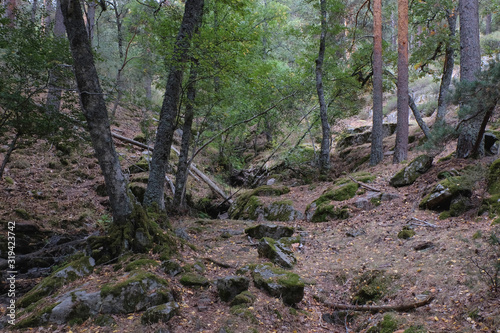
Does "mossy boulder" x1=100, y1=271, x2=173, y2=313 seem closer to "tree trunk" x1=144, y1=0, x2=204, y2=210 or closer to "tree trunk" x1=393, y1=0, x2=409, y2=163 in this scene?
"tree trunk" x1=144, y1=0, x2=204, y2=210

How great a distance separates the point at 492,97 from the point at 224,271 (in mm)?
5097

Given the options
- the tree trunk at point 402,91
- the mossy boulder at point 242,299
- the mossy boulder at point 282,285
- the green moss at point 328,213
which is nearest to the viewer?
the mossy boulder at point 242,299

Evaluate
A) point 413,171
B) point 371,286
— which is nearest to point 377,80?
point 413,171

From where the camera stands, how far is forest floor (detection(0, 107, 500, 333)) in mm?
3455

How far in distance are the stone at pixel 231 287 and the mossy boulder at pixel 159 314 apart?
761mm

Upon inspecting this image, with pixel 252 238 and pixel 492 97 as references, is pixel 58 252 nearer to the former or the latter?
pixel 252 238

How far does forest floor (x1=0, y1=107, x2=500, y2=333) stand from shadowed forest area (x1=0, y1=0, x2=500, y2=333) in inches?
1.3

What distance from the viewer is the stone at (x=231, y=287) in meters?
4.15

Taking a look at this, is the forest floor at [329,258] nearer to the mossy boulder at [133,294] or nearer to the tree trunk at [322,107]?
the mossy boulder at [133,294]

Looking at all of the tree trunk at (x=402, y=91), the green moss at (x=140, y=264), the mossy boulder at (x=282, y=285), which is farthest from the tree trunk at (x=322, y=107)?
the green moss at (x=140, y=264)

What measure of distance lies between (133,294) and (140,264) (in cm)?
79

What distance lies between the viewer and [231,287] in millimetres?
4195

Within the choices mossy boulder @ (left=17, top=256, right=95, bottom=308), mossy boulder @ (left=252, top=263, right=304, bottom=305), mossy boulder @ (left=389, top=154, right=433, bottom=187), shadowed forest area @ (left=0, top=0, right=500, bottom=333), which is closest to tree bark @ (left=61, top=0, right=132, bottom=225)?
shadowed forest area @ (left=0, top=0, right=500, bottom=333)

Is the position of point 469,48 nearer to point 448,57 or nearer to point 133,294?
point 448,57
